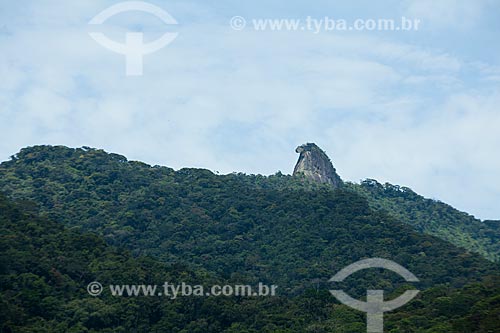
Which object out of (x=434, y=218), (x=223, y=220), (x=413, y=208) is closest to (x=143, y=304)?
(x=223, y=220)

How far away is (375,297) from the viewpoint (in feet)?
176

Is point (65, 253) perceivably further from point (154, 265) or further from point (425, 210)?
point (425, 210)

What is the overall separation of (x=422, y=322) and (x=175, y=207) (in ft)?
99.5

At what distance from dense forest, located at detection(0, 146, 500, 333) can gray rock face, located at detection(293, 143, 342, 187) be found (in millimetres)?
1633

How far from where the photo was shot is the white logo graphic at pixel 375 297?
47875 millimetres

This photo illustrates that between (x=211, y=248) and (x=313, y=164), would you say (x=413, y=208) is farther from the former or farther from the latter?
(x=211, y=248)

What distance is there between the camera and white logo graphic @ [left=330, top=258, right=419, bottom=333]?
47875 millimetres

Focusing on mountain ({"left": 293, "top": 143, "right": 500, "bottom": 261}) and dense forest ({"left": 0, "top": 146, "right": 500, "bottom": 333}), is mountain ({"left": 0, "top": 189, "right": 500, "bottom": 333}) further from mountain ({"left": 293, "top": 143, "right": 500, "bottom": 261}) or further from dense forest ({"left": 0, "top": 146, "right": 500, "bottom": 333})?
mountain ({"left": 293, "top": 143, "right": 500, "bottom": 261})

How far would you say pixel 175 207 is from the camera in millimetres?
71562

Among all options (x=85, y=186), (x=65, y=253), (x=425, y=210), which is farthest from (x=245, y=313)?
(x=425, y=210)

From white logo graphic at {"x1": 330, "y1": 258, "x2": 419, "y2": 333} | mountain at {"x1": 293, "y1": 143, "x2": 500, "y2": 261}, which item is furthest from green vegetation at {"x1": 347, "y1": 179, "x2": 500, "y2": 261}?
white logo graphic at {"x1": 330, "y1": 258, "x2": 419, "y2": 333}

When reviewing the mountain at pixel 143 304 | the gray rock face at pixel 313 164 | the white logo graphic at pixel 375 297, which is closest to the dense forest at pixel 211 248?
the mountain at pixel 143 304

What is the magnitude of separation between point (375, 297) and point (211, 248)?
15.0 m

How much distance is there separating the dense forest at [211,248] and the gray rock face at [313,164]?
1.63 meters
